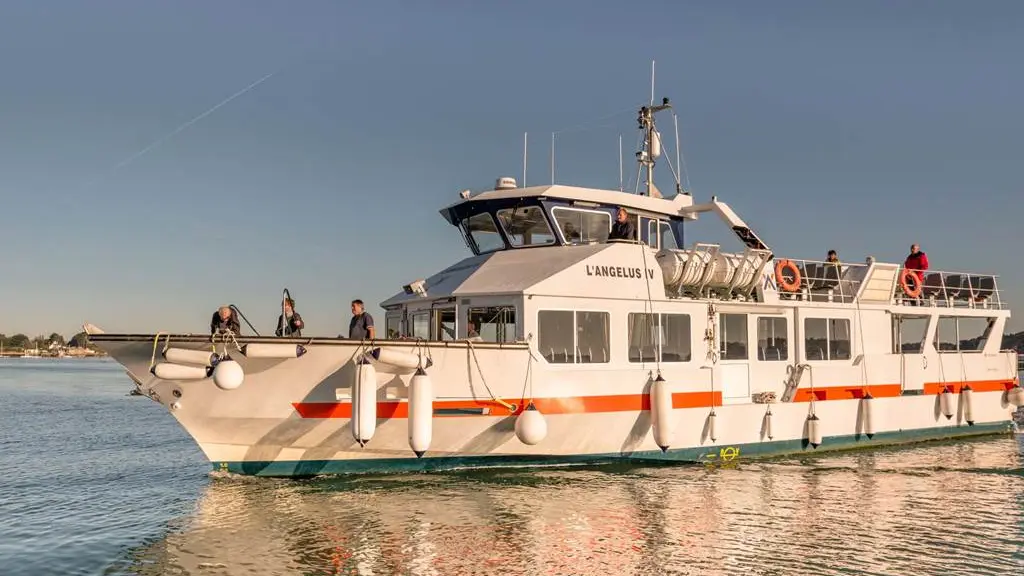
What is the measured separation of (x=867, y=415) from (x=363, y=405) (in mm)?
10577

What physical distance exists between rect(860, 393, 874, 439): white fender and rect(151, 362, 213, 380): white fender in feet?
40.6

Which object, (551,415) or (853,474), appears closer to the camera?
(551,415)

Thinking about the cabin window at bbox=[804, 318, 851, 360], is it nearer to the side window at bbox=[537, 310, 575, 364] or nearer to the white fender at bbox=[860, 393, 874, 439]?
the white fender at bbox=[860, 393, 874, 439]

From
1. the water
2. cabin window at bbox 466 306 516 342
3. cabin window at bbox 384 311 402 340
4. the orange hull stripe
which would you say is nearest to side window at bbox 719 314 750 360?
the orange hull stripe

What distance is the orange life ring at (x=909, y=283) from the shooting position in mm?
17875

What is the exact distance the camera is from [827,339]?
1595cm

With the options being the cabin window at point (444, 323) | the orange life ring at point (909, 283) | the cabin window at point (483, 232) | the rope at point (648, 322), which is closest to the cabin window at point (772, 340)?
the rope at point (648, 322)

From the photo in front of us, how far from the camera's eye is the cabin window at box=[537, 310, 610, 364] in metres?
12.5

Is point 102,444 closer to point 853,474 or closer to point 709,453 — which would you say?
point 709,453

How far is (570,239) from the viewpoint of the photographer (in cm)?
1401

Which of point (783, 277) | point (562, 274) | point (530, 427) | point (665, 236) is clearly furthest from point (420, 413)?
point (783, 277)

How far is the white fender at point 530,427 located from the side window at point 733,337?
4653mm

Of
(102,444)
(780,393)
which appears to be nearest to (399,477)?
(780,393)

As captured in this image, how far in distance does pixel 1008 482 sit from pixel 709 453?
4.74 metres
